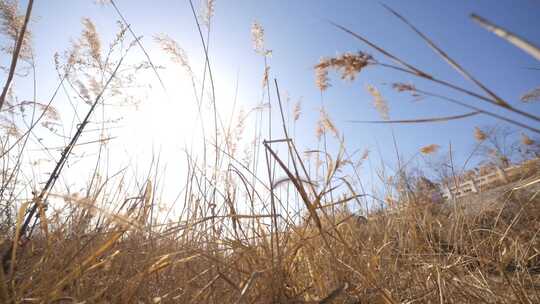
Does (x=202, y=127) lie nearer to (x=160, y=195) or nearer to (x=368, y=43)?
(x=160, y=195)

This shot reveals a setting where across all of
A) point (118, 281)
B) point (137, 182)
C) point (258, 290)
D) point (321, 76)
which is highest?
point (321, 76)

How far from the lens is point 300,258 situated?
147 cm

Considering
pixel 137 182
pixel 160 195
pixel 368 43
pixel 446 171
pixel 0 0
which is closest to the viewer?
pixel 368 43

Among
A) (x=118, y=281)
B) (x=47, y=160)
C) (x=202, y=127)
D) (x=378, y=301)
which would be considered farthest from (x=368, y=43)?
(x=47, y=160)

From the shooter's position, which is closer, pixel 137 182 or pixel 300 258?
pixel 300 258

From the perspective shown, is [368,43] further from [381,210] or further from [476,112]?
[381,210]

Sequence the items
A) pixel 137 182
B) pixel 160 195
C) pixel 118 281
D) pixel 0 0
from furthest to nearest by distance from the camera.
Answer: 1. pixel 160 195
2. pixel 137 182
3. pixel 0 0
4. pixel 118 281

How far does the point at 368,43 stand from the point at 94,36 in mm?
2366

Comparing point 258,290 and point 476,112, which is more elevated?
point 476,112

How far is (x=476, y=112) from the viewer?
0.55 metres

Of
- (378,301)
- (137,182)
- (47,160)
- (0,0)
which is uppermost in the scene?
(0,0)

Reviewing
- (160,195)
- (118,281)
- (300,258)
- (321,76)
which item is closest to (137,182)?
(160,195)

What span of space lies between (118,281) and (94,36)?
6.77 ft

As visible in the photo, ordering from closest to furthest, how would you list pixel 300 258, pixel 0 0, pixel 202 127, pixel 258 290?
pixel 258 290 < pixel 300 258 < pixel 0 0 < pixel 202 127
